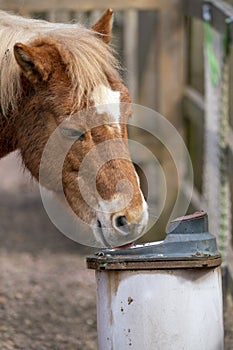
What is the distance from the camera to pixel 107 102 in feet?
11.6

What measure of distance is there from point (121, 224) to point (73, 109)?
1.76 ft

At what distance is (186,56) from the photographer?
7.54 m

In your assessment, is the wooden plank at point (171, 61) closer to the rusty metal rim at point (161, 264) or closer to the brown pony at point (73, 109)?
the brown pony at point (73, 109)

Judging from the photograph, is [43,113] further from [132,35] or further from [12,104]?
[132,35]

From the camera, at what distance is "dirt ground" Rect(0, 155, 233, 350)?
187 inches

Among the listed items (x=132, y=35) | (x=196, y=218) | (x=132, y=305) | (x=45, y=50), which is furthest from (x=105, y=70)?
(x=132, y=35)

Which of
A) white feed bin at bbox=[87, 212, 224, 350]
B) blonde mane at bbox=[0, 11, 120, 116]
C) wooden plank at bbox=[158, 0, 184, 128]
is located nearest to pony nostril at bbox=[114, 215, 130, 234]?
white feed bin at bbox=[87, 212, 224, 350]

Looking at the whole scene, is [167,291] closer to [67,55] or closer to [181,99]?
[67,55]

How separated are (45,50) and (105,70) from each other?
0.88ft

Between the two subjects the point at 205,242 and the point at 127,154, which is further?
the point at 127,154

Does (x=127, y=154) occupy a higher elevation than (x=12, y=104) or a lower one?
lower

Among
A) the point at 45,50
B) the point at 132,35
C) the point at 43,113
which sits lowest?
the point at 43,113

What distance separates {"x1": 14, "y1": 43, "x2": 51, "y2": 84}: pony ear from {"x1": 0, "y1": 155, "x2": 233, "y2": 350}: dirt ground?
658 millimetres

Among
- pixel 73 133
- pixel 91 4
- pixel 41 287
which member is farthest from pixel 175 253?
pixel 91 4
